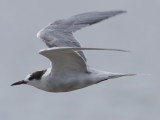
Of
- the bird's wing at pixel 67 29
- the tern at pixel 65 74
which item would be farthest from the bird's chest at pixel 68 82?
the bird's wing at pixel 67 29

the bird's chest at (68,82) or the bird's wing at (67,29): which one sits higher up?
the bird's wing at (67,29)

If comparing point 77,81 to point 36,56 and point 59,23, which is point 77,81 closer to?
point 59,23

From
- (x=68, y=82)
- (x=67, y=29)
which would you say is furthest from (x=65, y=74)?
(x=67, y=29)

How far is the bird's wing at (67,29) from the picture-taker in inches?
301

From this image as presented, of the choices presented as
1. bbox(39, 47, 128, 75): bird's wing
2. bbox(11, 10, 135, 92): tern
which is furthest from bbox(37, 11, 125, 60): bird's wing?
bbox(39, 47, 128, 75): bird's wing

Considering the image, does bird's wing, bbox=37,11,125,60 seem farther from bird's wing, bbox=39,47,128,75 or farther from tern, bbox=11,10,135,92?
bird's wing, bbox=39,47,128,75

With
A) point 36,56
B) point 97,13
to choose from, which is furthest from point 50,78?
point 36,56

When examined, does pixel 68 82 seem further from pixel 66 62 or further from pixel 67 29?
pixel 67 29

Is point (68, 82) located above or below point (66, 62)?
below

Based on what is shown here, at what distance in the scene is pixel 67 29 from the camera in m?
8.09

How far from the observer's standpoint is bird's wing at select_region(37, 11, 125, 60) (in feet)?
25.0

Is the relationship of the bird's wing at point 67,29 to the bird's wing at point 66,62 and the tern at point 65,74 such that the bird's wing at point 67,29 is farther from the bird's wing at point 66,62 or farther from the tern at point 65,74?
the bird's wing at point 66,62

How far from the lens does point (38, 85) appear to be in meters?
7.23

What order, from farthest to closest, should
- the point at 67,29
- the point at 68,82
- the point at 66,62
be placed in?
the point at 67,29
the point at 68,82
the point at 66,62
